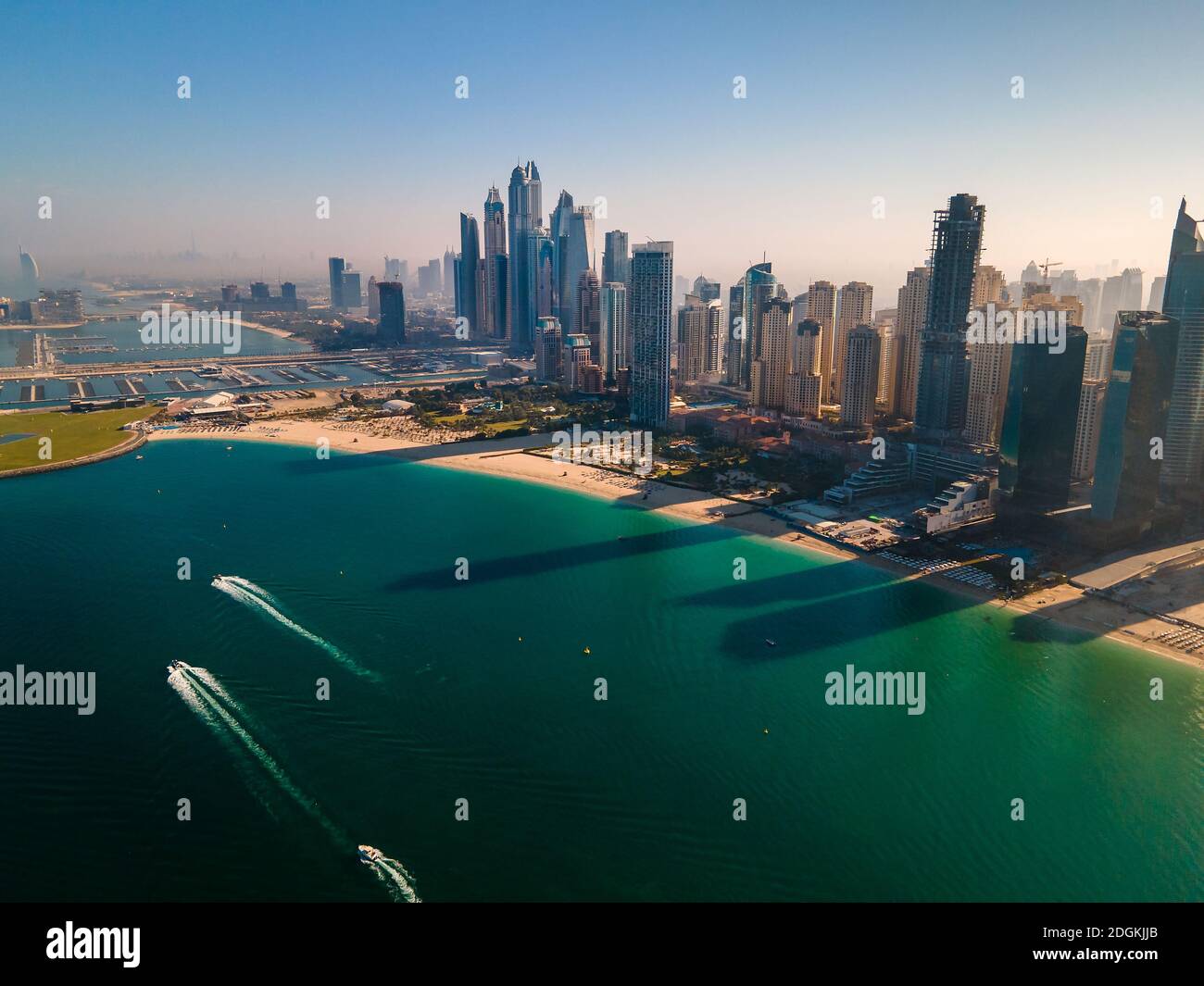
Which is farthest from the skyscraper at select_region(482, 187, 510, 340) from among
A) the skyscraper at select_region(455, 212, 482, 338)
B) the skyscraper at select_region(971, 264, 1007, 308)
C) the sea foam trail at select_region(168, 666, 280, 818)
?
the sea foam trail at select_region(168, 666, 280, 818)

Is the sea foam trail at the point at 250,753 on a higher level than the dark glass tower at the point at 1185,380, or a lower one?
lower

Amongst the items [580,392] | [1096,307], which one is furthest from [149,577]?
[1096,307]

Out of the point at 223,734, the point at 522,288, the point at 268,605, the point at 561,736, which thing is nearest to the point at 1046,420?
the point at 561,736

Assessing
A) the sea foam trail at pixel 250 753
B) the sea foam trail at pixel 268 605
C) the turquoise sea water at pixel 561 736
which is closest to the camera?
the sea foam trail at pixel 250 753

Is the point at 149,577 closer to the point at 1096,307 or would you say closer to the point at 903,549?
the point at 903,549

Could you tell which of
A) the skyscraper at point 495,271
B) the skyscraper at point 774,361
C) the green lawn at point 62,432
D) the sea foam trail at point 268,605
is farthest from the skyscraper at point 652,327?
the skyscraper at point 495,271

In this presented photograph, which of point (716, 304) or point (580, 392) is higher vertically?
point (716, 304)

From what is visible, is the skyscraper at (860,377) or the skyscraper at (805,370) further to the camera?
the skyscraper at (805,370)

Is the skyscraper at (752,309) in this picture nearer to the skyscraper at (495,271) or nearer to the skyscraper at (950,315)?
the skyscraper at (950,315)
